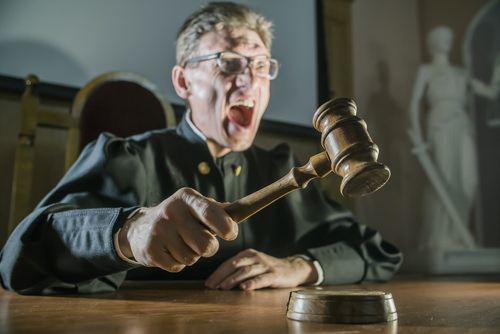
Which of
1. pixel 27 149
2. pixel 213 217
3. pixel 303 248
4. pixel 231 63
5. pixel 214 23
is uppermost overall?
pixel 214 23

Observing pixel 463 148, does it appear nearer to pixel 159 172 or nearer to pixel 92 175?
pixel 159 172

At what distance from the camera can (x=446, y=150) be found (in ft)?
10.1

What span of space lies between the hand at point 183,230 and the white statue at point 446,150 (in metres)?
2.53

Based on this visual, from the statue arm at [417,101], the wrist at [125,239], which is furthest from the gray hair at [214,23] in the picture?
the statue arm at [417,101]

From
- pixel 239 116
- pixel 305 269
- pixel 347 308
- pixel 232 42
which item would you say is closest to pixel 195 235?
pixel 347 308

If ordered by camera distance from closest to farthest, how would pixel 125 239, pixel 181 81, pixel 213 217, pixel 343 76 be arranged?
pixel 213 217 → pixel 125 239 → pixel 181 81 → pixel 343 76

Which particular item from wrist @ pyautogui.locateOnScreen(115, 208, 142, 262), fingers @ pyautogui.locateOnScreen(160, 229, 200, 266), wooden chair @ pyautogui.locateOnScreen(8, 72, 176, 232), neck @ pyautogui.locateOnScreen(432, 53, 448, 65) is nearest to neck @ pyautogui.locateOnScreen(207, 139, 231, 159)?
wooden chair @ pyautogui.locateOnScreen(8, 72, 176, 232)

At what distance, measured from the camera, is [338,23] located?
307 centimetres

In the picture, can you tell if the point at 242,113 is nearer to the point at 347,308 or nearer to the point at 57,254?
the point at 57,254

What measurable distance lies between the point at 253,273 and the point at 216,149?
47 centimetres

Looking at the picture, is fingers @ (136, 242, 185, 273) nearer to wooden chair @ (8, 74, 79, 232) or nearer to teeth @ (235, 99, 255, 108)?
teeth @ (235, 99, 255, 108)

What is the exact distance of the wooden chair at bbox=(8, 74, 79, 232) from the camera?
1.64 m

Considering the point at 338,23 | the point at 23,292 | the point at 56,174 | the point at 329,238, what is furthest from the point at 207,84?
the point at 338,23

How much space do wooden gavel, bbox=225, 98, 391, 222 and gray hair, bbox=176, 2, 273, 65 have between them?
0.81m
